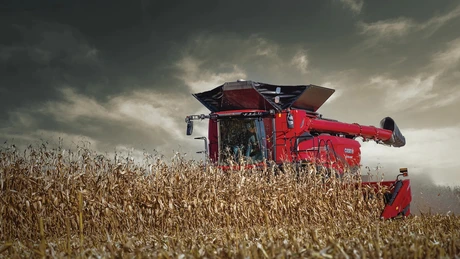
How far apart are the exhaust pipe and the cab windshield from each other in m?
6.72

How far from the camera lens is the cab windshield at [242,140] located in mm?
9852

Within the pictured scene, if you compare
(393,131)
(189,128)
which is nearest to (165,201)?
(189,128)

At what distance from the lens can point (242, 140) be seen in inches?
399

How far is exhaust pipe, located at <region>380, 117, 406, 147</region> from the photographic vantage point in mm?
14449

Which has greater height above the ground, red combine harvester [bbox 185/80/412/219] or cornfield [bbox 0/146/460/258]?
red combine harvester [bbox 185/80/412/219]

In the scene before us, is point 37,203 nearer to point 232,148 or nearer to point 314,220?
point 232,148

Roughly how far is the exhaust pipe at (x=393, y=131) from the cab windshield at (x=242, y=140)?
264 inches

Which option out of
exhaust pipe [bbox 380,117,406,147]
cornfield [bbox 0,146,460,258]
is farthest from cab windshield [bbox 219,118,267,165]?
exhaust pipe [bbox 380,117,406,147]

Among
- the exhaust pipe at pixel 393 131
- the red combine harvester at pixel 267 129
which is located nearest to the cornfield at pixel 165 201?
the red combine harvester at pixel 267 129

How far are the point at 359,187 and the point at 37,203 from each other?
22.7ft

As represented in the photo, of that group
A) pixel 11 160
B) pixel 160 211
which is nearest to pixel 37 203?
pixel 11 160

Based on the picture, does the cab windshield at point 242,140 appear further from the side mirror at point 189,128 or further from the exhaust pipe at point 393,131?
the exhaust pipe at point 393,131

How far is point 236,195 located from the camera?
8156mm

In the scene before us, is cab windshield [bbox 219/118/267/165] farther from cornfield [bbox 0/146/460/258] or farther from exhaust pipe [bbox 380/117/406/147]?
exhaust pipe [bbox 380/117/406/147]
